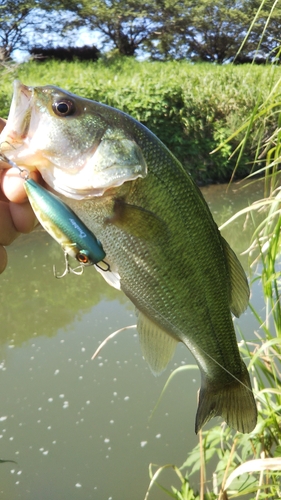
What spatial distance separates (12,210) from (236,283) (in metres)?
0.62

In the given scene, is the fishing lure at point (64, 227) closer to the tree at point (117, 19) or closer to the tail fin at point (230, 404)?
the tail fin at point (230, 404)

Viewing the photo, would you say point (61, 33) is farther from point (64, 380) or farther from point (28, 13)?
point (64, 380)

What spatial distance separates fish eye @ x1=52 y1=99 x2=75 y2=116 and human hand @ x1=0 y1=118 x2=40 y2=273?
0.20m

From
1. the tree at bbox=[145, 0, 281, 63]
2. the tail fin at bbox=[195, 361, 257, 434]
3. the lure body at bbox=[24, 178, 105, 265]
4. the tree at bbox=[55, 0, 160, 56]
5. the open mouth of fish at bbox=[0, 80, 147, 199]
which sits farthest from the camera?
the tree at bbox=[145, 0, 281, 63]

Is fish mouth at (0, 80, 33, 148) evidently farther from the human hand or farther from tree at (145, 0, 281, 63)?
tree at (145, 0, 281, 63)

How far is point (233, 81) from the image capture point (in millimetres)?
11633

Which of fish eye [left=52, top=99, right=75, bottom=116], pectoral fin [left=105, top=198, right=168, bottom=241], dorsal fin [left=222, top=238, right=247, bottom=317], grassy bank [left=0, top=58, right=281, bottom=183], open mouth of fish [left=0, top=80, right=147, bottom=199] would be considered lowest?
grassy bank [left=0, top=58, right=281, bottom=183]

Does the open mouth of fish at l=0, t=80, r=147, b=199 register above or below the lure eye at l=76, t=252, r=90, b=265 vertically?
above

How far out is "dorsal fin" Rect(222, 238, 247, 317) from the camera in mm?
1085

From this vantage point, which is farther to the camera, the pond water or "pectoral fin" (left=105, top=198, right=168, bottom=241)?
the pond water

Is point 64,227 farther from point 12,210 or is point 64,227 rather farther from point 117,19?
point 117,19

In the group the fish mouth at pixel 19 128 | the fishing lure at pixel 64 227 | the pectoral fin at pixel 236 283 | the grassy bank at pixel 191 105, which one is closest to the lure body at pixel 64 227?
the fishing lure at pixel 64 227

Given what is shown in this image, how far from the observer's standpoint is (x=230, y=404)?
1082 mm

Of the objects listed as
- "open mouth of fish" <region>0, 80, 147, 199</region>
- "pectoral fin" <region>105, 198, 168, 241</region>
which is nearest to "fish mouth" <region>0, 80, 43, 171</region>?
"open mouth of fish" <region>0, 80, 147, 199</region>
